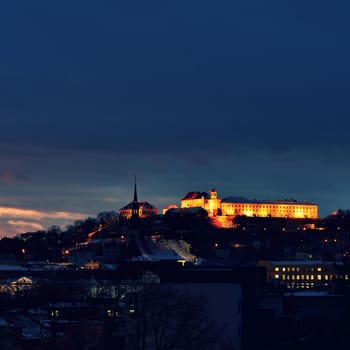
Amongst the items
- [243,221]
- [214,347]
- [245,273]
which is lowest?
[214,347]

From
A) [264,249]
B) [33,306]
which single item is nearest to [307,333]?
[33,306]

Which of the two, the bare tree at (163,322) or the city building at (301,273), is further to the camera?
the city building at (301,273)

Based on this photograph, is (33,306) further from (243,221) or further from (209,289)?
(243,221)

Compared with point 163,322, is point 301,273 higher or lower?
higher

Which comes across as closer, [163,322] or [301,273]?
[163,322]

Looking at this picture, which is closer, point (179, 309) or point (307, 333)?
point (179, 309)

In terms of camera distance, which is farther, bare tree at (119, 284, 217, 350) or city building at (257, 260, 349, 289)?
city building at (257, 260, 349, 289)

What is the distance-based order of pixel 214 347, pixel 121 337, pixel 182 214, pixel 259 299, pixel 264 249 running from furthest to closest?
pixel 182 214
pixel 264 249
pixel 259 299
pixel 214 347
pixel 121 337

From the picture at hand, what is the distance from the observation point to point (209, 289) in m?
41.8

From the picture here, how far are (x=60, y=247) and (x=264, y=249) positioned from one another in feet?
104

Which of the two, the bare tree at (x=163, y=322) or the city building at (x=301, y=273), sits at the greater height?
the city building at (x=301, y=273)

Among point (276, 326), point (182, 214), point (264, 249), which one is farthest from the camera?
point (182, 214)

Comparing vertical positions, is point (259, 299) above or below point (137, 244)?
below

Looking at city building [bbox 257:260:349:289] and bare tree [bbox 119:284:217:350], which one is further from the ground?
city building [bbox 257:260:349:289]
